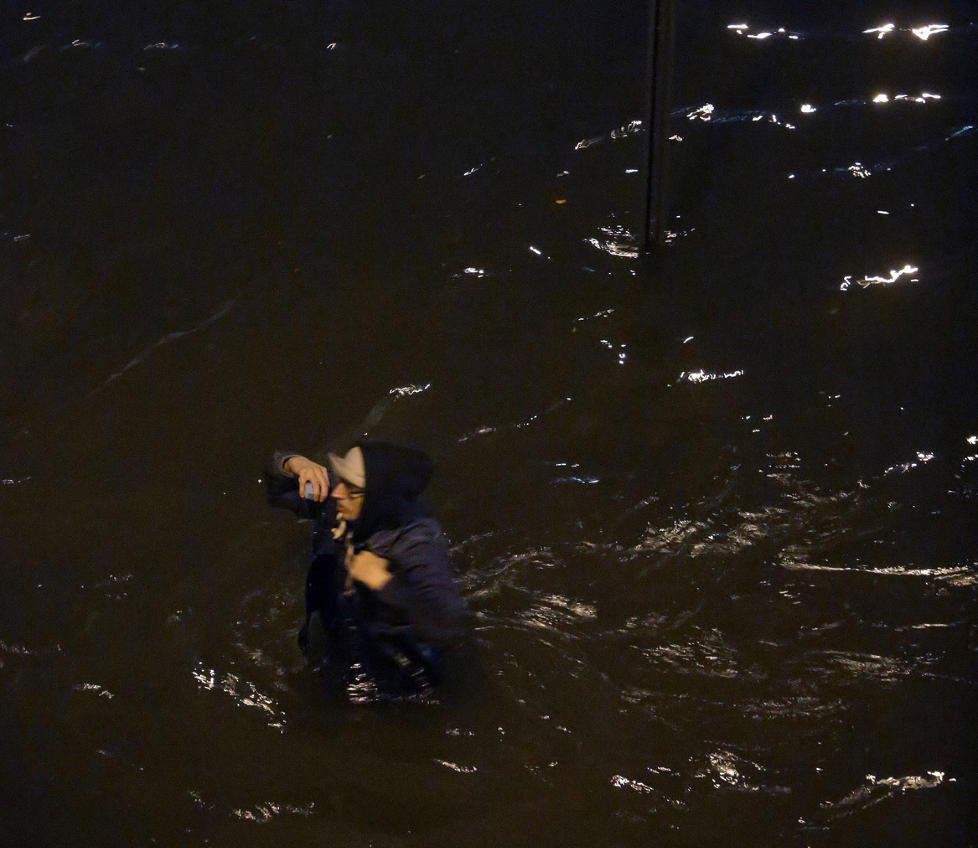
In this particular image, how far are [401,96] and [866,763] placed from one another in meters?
4.30

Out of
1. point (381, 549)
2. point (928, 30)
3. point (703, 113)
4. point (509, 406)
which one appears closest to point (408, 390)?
point (509, 406)

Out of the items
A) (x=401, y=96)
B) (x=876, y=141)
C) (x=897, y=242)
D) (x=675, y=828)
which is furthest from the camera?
(x=401, y=96)

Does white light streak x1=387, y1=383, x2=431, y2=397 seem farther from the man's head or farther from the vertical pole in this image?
the vertical pole

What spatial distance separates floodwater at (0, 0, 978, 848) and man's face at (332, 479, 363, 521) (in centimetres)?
78

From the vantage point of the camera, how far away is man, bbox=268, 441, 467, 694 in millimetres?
3875

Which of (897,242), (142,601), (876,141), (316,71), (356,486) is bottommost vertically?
(142,601)

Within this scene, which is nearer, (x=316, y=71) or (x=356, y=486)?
(x=356, y=486)

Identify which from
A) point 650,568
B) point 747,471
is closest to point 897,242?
point 747,471

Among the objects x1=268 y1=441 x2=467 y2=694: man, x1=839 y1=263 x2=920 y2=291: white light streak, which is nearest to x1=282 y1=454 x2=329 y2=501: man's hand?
x1=268 y1=441 x2=467 y2=694: man

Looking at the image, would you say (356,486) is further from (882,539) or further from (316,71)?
(316,71)

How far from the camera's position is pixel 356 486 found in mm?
Result: 3877

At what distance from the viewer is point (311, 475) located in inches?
156

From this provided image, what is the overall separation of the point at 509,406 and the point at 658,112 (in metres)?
1.58

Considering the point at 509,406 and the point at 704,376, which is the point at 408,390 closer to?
the point at 509,406
